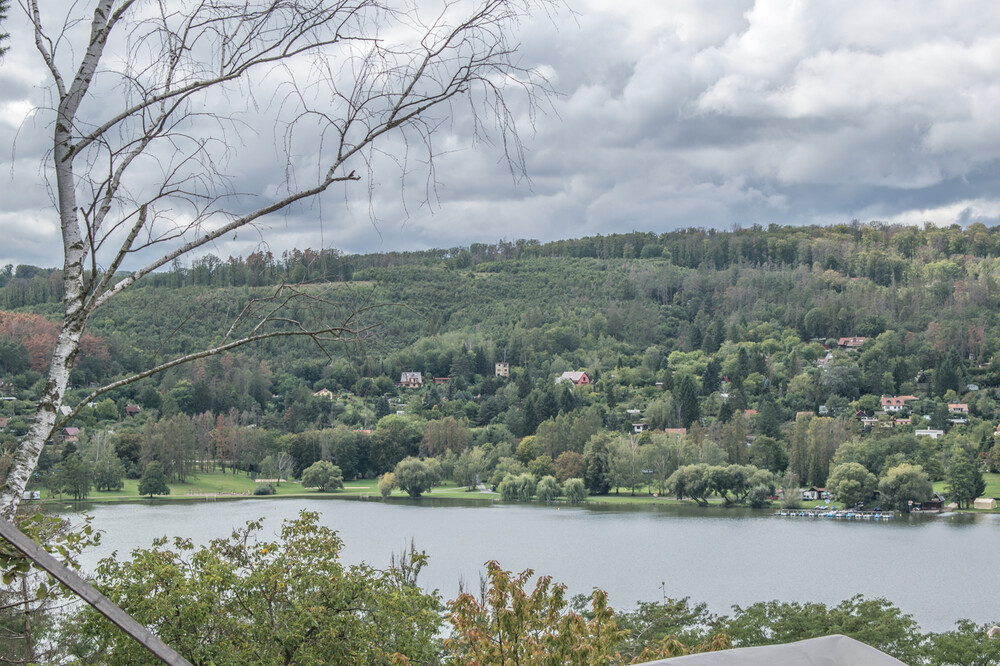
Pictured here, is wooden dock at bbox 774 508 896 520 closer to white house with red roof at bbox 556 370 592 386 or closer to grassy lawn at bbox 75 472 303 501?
grassy lawn at bbox 75 472 303 501

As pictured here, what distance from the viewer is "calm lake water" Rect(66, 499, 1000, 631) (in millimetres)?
27859

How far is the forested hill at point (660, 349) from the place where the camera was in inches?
2793

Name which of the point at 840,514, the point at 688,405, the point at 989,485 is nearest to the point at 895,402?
the point at 688,405

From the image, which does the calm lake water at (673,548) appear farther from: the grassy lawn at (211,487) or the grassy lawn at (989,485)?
the grassy lawn at (211,487)

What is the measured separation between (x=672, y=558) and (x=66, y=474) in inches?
1355

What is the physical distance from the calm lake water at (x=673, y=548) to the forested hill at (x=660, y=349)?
10464mm

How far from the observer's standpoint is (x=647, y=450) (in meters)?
62.3

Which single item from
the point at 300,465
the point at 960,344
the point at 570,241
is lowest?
the point at 300,465

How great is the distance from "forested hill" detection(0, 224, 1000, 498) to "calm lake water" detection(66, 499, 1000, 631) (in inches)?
412

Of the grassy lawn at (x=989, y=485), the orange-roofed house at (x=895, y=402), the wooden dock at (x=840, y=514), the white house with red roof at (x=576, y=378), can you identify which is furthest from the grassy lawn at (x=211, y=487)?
the orange-roofed house at (x=895, y=402)

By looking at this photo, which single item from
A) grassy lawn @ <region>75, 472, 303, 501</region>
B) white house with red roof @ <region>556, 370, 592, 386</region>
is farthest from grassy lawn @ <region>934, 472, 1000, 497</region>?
grassy lawn @ <region>75, 472, 303, 501</region>

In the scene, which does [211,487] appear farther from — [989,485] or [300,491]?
[989,485]

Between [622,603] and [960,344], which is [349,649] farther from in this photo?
[960,344]

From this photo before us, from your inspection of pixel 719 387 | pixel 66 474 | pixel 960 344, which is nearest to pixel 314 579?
pixel 66 474
